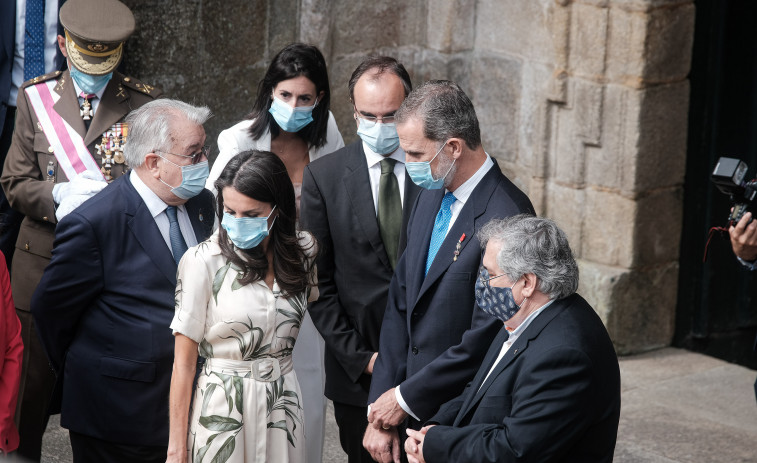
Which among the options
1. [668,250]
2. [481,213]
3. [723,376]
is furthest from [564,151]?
[481,213]

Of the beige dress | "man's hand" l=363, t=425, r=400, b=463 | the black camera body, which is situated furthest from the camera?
the black camera body

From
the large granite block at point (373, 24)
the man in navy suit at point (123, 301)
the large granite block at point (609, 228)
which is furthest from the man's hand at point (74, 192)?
the large granite block at point (609, 228)

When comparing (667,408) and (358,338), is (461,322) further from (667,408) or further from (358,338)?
(667,408)

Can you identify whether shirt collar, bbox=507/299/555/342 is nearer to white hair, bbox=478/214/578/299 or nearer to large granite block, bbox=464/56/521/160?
white hair, bbox=478/214/578/299

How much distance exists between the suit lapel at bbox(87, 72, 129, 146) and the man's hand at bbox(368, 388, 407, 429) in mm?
1804

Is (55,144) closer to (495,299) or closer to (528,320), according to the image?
(495,299)

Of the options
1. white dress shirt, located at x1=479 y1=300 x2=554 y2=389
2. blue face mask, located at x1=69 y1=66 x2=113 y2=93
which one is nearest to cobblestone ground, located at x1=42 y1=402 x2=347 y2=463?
blue face mask, located at x1=69 y1=66 x2=113 y2=93

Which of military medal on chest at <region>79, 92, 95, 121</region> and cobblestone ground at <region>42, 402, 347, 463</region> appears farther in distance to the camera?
cobblestone ground at <region>42, 402, 347, 463</region>

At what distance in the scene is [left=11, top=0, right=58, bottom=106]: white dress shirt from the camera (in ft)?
18.4

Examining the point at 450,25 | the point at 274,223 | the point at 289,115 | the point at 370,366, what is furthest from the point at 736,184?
the point at 450,25

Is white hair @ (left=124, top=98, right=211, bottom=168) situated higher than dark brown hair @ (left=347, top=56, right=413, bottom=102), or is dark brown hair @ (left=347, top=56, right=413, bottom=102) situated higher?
dark brown hair @ (left=347, top=56, right=413, bottom=102)

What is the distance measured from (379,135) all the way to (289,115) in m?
0.60

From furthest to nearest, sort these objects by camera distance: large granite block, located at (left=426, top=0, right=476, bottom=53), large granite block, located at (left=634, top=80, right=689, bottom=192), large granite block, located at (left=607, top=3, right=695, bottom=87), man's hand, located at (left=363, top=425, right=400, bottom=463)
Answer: large granite block, located at (left=426, top=0, right=476, bottom=53) → large granite block, located at (left=634, top=80, right=689, bottom=192) → large granite block, located at (left=607, top=3, right=695, bottom=87) → man's hand, located at (left=363, top=425, right=400, bottom=463)

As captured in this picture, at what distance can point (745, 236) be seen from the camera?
4.30 m
